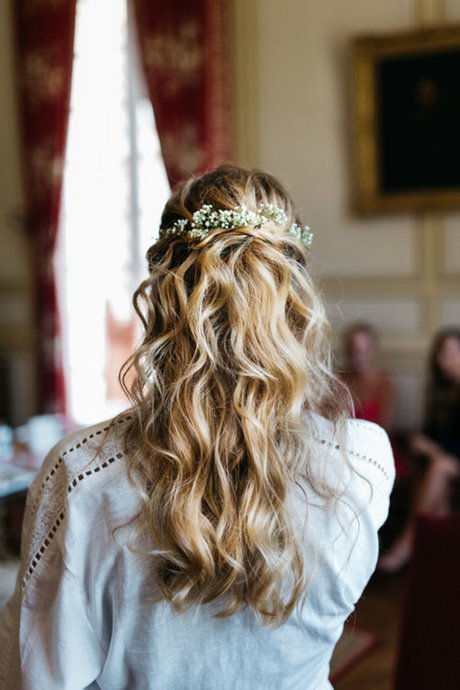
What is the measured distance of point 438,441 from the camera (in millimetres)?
3752

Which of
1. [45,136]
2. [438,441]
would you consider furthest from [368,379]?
[45,136]

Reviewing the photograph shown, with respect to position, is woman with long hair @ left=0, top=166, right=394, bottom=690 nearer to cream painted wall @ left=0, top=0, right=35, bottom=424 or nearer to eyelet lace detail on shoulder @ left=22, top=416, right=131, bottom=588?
eyelet lace detail on shoulder @ left=22, top=416, right=131, bottom=588

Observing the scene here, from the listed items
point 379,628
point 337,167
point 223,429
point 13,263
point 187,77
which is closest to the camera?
point 223,429

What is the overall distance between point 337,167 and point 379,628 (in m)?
2.58

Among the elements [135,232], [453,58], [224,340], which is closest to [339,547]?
[224,340]

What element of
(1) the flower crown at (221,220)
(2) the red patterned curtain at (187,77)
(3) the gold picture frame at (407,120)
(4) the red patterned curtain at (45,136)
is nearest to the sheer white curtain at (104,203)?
(4) the red patterned curtain at (45,136)

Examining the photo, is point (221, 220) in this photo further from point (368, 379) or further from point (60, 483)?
point (368, 379)

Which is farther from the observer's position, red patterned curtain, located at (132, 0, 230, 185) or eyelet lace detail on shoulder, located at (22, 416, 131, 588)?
red patterned curtain, located at (132, 0, 230, 185)

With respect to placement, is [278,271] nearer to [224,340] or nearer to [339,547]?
[224,340]

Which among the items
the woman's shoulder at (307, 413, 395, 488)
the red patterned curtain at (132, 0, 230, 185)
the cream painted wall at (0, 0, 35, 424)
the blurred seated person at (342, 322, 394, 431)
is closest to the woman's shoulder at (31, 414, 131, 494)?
the woman's shoulder at (307, 413, 395, 488)

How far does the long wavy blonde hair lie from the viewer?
0.94 m

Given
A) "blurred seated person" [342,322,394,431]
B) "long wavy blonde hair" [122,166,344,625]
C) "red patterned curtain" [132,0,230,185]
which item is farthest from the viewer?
"red patterned curtain" [132,0,230,185]

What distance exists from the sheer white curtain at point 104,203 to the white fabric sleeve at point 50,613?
4.08m

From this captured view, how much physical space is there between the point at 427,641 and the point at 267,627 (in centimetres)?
55
